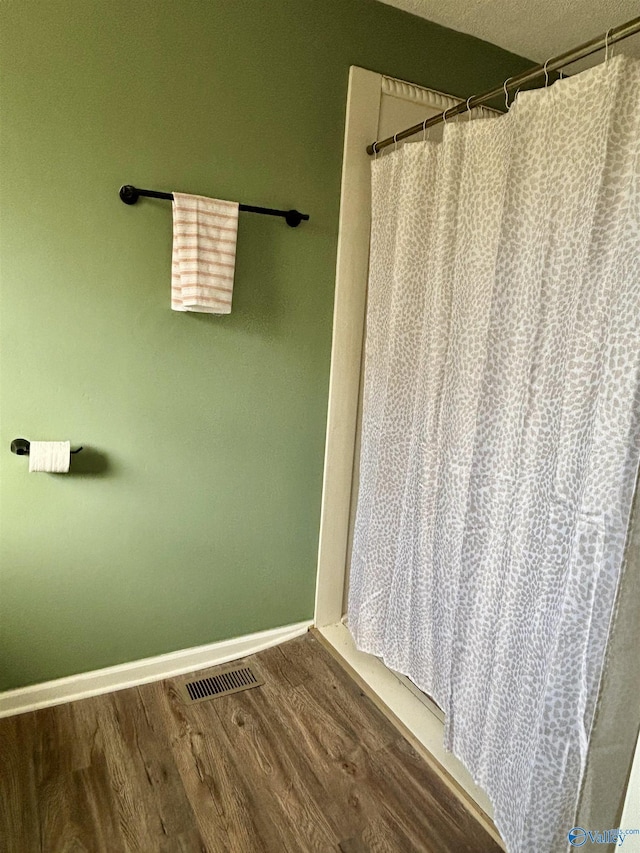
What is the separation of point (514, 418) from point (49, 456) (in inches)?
51.8

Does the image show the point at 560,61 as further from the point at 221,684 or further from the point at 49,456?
the point at 221,684

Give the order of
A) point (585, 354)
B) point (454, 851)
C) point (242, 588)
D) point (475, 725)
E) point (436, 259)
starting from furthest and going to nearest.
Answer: point (242, 588), point (436, 259), point (475, 725), point (454, 851), point (585, 354)

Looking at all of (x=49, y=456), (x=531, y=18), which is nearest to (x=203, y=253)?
(x=49, y=456)

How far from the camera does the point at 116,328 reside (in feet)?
5.67

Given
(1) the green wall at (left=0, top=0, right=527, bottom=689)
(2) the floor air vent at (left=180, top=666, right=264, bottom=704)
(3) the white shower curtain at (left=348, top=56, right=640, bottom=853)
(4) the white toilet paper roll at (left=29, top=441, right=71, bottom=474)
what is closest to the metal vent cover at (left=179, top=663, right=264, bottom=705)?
(2) the floor air vent at (left=180, top=666, right=264, bottom=704)

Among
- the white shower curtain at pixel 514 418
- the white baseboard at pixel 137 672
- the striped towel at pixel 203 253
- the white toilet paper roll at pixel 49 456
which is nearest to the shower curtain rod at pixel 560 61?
the white shower curtain at pixel 514 418

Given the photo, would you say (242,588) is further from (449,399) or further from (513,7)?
(513,7)

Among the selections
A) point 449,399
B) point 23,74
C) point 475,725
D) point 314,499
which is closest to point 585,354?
point 449,399

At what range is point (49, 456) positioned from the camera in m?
1.63

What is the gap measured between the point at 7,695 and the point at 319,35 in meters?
2.39

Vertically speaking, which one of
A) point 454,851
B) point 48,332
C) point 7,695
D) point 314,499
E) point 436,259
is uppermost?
point 436,259

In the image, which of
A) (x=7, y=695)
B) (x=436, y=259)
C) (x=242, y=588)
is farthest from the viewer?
(x=242, y=588)

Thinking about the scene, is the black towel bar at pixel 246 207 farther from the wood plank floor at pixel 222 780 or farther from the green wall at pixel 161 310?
the wood plank floor at pixel 222 780

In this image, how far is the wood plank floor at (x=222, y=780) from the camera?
4.74 ft
